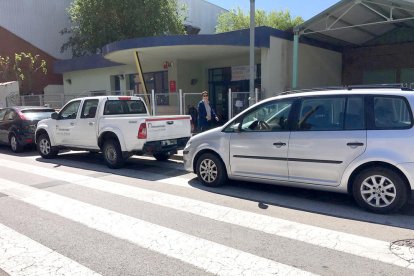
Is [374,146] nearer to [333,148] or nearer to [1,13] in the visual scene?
[333,148]

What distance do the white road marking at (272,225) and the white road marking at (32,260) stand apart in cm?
197

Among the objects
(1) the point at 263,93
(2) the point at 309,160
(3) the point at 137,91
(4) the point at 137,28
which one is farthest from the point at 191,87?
(2) the point at 309,160

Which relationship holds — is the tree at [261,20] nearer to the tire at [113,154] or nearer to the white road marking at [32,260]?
the tire at [113,154]

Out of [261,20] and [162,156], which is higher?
[261,20]

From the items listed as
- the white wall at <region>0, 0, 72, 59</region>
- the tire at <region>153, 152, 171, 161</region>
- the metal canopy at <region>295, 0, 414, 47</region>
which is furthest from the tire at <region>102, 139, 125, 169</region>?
the white wall at <region>0, 0, 72, 59</region>

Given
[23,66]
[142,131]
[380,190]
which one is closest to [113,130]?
[142,131]

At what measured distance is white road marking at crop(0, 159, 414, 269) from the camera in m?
3.90

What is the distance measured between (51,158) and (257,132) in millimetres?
6783

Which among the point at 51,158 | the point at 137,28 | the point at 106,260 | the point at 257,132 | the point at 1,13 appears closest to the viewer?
the point at 106,260

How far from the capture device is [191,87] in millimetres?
19453

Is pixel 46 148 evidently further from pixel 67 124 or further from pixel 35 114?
pixel 35 114

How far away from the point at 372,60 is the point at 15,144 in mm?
17617

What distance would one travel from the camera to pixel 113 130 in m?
8.46

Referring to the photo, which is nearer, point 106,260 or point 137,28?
point 106,260
